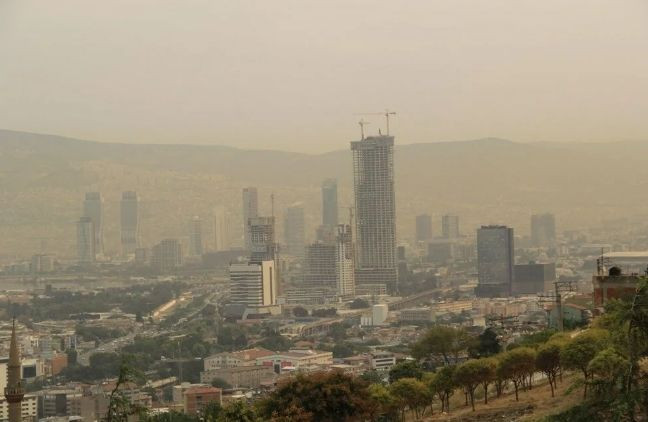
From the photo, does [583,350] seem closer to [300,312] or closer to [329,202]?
[300,312]

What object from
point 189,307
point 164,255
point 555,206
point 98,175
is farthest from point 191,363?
point 98,175

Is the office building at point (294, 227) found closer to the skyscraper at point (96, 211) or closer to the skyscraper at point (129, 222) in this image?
the skyscraper at point (129, 222)

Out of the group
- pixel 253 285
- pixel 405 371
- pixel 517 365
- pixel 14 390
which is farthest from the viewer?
pixel 253 285

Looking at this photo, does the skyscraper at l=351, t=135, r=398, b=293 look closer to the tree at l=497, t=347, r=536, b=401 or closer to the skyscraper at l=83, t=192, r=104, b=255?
the skyscraper at l=83, t=192, r=104, b=255

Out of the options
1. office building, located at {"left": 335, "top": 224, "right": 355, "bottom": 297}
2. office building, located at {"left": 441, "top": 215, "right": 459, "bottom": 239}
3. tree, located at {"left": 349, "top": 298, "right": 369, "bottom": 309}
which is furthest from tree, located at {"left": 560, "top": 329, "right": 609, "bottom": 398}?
office building, located at {"left": 441, "top": 215, "right": 459, "bottom": 239}

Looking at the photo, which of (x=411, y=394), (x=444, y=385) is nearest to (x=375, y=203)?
(x=411, y=394)

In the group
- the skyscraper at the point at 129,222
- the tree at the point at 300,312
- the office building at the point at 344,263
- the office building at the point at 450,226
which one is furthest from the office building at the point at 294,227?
the tree at the point at 300,312
